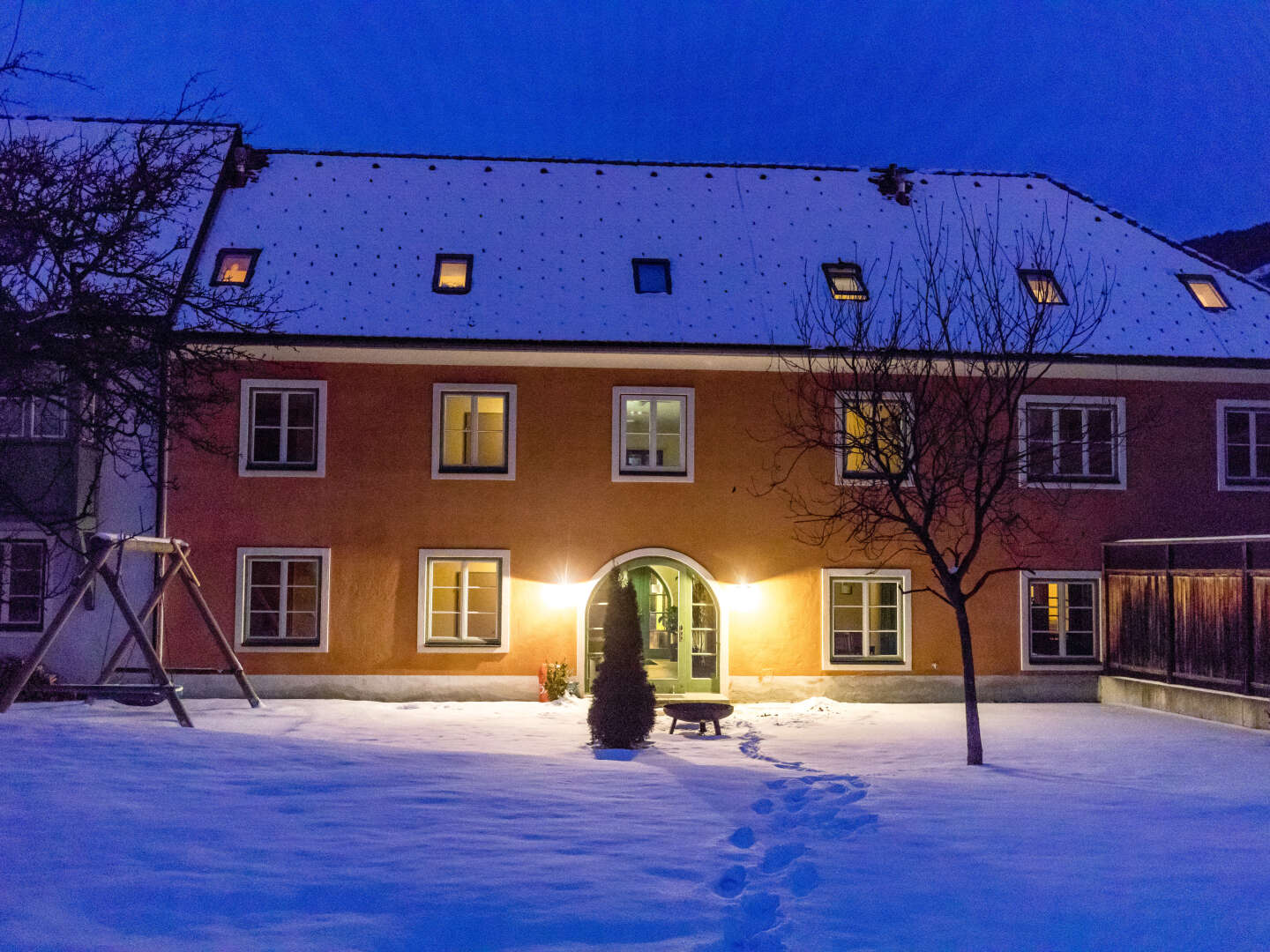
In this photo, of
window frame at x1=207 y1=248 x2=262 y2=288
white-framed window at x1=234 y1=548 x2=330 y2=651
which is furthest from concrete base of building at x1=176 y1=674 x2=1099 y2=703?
window frame at x1=207 y1=248 x2=262 y2=288

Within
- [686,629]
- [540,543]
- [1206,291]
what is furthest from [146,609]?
[1206,291]

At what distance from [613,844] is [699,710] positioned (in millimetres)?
5921

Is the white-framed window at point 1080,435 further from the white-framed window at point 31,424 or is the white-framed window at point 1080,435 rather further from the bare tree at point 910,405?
the white-framed window at point 31,424

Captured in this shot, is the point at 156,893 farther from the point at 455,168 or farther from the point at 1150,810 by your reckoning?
the point at 455,168

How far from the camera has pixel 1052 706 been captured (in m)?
16.3

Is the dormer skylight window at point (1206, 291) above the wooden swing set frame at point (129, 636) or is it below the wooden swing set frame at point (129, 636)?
above

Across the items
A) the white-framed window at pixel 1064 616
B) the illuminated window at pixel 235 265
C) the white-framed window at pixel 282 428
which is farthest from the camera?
the white-framed window at pixel 1064 616

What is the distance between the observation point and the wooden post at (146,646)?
11969mm

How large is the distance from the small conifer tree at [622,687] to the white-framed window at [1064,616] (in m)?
7.76

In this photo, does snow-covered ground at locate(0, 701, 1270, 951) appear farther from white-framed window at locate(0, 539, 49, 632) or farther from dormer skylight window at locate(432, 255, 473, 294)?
dormer skylight window at locate(432, 255, 473, 294)

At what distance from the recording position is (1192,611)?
15.1 m

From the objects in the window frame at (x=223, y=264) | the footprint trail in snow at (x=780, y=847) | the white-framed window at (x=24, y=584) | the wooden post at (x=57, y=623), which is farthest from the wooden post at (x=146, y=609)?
the footprint trail in snow at (x=780, y=847)

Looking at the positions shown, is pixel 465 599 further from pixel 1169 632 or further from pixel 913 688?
pixel 1169 632

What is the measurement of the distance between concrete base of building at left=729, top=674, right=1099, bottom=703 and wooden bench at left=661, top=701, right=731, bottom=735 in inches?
118
